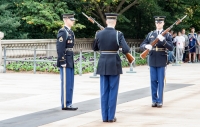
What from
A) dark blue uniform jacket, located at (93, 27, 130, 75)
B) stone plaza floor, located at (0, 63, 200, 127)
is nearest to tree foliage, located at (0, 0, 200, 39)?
stone plaza floor, located at (0, 63, 200, 127)

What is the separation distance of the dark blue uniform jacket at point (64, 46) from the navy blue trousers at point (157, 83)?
73.1 inches

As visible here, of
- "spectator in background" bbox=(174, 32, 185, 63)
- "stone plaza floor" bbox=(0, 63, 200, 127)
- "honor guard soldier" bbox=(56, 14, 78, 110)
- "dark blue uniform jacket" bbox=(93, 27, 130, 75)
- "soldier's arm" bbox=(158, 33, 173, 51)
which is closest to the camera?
"stone plaza floor" bbox=(0, 63, 200, 127)

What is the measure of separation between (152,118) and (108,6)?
23437mm

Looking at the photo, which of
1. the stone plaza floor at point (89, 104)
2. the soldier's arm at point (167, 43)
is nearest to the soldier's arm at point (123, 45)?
the stone plaza floor at point (89, 104)

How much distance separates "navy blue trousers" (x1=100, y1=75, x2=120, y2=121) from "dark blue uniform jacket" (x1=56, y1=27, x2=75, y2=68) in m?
1.55

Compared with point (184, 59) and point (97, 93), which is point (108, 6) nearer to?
point (184, 59)

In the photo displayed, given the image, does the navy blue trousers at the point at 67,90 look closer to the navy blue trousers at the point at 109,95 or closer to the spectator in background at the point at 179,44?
the navy blue trousers at the point at 109,95

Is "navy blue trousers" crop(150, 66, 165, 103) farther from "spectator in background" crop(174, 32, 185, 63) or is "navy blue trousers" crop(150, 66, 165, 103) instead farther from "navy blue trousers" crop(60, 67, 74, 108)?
"spectator in background" crop(174, 32, 185, 63)

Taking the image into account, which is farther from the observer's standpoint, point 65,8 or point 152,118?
point 65,8

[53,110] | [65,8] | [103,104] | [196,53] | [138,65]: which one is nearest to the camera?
[103,104]

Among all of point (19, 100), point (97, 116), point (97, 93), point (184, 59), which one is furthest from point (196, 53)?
point (97, 116)

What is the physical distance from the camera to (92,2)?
3331 centimetres

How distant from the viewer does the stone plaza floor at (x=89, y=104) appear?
11.7 meters

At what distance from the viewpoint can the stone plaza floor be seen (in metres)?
11.7
